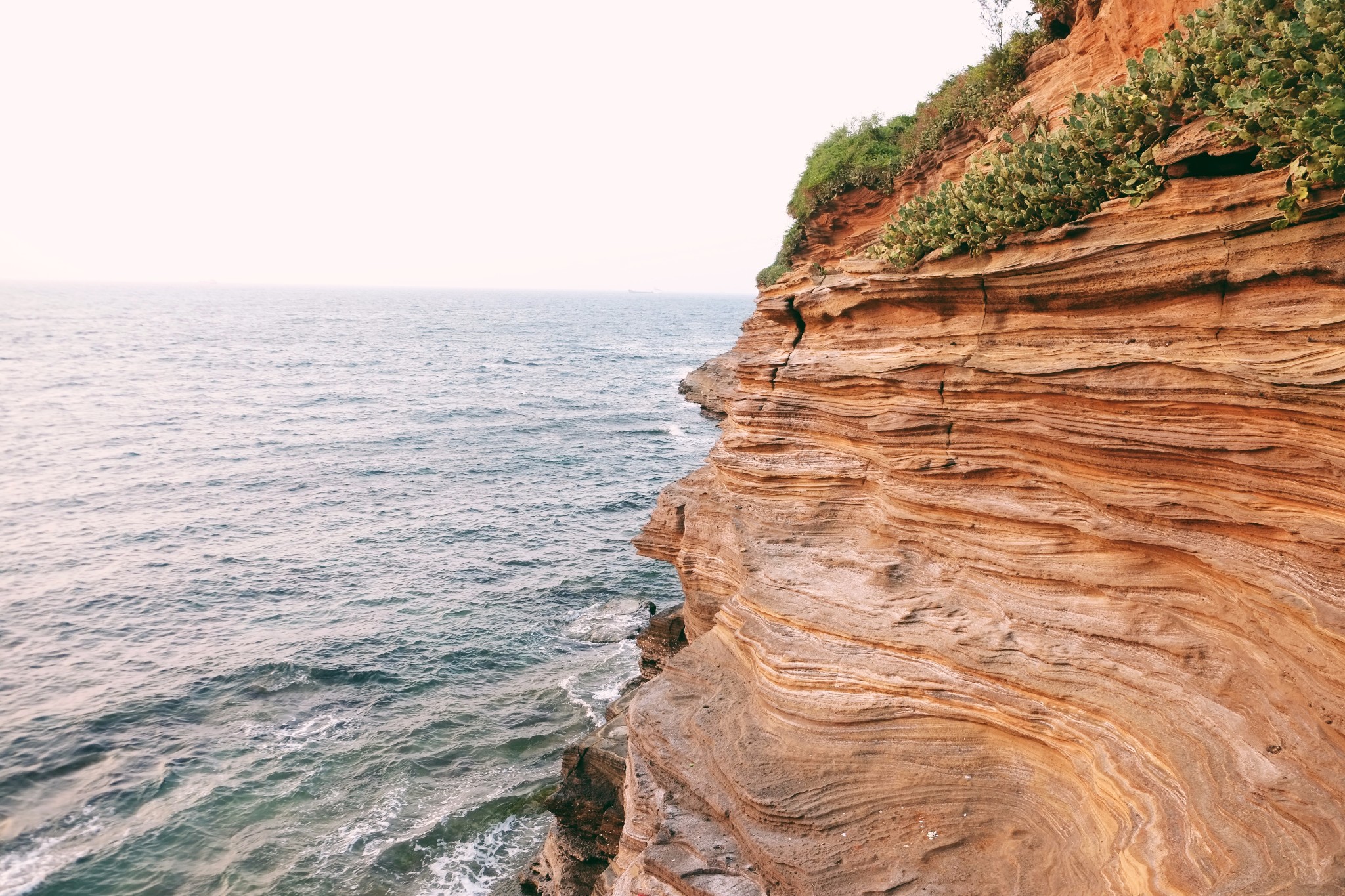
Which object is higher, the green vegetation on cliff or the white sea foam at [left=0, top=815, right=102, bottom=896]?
the green vegetation on cliff

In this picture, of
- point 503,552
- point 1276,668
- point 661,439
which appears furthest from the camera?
point 661,439

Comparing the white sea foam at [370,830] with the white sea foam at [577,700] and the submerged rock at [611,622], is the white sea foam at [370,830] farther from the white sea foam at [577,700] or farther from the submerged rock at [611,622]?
the submerged rock at [611,622]

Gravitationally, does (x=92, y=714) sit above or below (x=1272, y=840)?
below

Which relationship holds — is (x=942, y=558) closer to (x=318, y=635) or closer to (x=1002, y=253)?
(x=1002, y=253)

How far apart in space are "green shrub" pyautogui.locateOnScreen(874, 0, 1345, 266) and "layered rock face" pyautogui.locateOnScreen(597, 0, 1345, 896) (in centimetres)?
46

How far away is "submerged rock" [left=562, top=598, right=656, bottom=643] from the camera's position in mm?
26609

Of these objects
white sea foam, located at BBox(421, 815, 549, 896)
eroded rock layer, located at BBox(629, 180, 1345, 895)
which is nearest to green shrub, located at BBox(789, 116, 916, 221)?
eroded rock layer, located at BBox(629, 180, 1345, 895)

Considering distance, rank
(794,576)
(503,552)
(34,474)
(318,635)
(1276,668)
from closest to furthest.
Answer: (1276,668) → (794,576) → (318,635) → (503,552) → (34,474)

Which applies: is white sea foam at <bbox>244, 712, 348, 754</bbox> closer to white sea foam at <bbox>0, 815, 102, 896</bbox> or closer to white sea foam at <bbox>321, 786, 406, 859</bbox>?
white sea foam at <bbox>321, 786, 406, 859</bbox>

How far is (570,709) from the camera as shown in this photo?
22453 millimetres

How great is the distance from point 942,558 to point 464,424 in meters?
48.0

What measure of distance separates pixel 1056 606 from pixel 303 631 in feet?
80.8

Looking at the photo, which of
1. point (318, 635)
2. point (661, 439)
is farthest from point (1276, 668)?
point (661, 439)

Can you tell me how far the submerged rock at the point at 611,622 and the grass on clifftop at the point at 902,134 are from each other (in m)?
16.4
